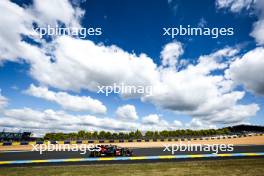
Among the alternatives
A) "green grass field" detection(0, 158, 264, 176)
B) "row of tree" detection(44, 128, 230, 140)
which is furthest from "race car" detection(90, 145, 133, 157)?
"row of tree" detection(44, 128, 230, 140)

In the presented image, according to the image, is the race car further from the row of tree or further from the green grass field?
the row of tree

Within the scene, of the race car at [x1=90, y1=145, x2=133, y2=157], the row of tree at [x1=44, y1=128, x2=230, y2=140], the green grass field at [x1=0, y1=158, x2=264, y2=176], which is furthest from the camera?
the row of tree at [x1=44, y1=128, x2=230, y2=140]

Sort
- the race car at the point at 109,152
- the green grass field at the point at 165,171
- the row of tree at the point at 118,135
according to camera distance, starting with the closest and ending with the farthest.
Answer: 1. the green grass field at the point at 165,171
2. the race car at the point at 109,152
3. the row of tree at the point at 118,135

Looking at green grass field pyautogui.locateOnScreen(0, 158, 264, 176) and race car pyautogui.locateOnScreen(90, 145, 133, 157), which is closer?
green grass field pyautogui.locateOnScreen(0, 158, 264, 176)

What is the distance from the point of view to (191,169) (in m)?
11.2

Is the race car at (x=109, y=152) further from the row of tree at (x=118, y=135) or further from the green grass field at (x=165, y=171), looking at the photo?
the row of tree at (x=118, y=135)

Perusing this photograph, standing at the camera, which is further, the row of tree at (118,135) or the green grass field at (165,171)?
the row of tree at (118,135)

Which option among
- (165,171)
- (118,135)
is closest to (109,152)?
(165,171)

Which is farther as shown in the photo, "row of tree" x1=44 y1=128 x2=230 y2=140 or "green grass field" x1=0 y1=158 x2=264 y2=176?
"row of tree" x1=44 y1=128 x2=230 y2=140

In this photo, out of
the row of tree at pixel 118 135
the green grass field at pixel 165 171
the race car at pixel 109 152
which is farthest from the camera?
the row of tree at pixel 118 135

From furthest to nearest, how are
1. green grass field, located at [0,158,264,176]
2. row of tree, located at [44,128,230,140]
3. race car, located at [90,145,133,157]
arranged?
1. row of tree, located at [44,128,230,140]
2. race car, located at [90,145,133,157]
3. green grass field, located at [0,158,264,176]

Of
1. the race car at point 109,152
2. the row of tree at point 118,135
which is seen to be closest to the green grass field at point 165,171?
the race car at point 109,152

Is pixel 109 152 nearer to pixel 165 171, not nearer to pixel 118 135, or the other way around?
pixel 165 171

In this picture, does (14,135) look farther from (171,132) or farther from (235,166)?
(171,132)
